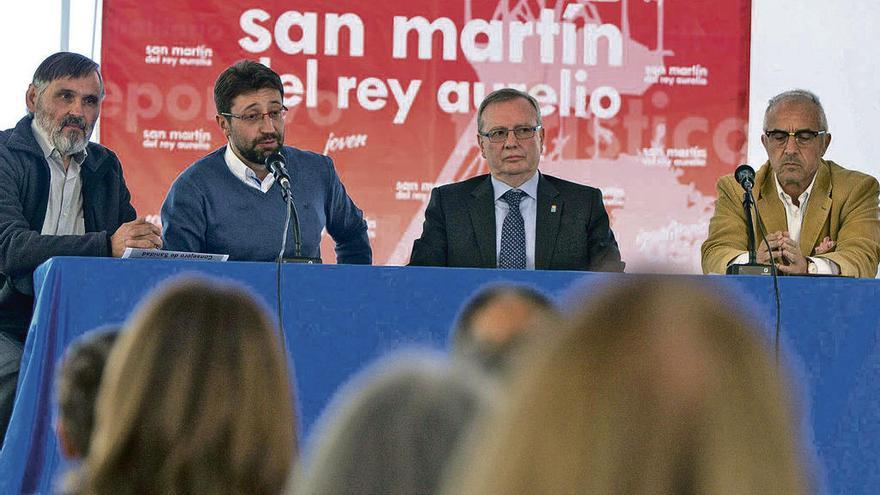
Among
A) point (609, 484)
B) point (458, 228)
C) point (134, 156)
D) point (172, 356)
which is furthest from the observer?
point (134, 156)

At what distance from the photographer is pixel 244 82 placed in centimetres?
377

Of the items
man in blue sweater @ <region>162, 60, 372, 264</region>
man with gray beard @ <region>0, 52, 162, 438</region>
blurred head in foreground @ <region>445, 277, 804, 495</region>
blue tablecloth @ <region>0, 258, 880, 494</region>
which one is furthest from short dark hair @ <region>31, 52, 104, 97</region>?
blurred head in foreground @ <region>445, 277, 804, 495</region>

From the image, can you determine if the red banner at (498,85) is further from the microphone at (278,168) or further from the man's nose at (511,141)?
the microphone at (278,168)

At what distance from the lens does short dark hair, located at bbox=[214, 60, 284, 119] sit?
12.3 feet

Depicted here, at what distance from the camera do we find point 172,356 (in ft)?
3.20

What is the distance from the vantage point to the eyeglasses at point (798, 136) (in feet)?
12.3

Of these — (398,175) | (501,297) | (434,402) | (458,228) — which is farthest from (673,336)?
(398,175)

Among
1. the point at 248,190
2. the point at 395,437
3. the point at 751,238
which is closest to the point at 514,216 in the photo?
the point at 751,238

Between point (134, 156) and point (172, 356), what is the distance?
166 inches

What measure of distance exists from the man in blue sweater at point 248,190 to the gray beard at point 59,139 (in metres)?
0.34

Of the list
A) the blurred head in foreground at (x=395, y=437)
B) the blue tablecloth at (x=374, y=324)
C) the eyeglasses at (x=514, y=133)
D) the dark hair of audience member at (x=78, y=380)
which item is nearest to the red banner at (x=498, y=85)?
the eyeglasses at (x=514, y=133)

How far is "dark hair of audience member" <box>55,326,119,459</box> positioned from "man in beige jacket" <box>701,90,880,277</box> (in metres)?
1.87

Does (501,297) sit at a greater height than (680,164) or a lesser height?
lesser

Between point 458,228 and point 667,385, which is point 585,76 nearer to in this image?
point 458,228
